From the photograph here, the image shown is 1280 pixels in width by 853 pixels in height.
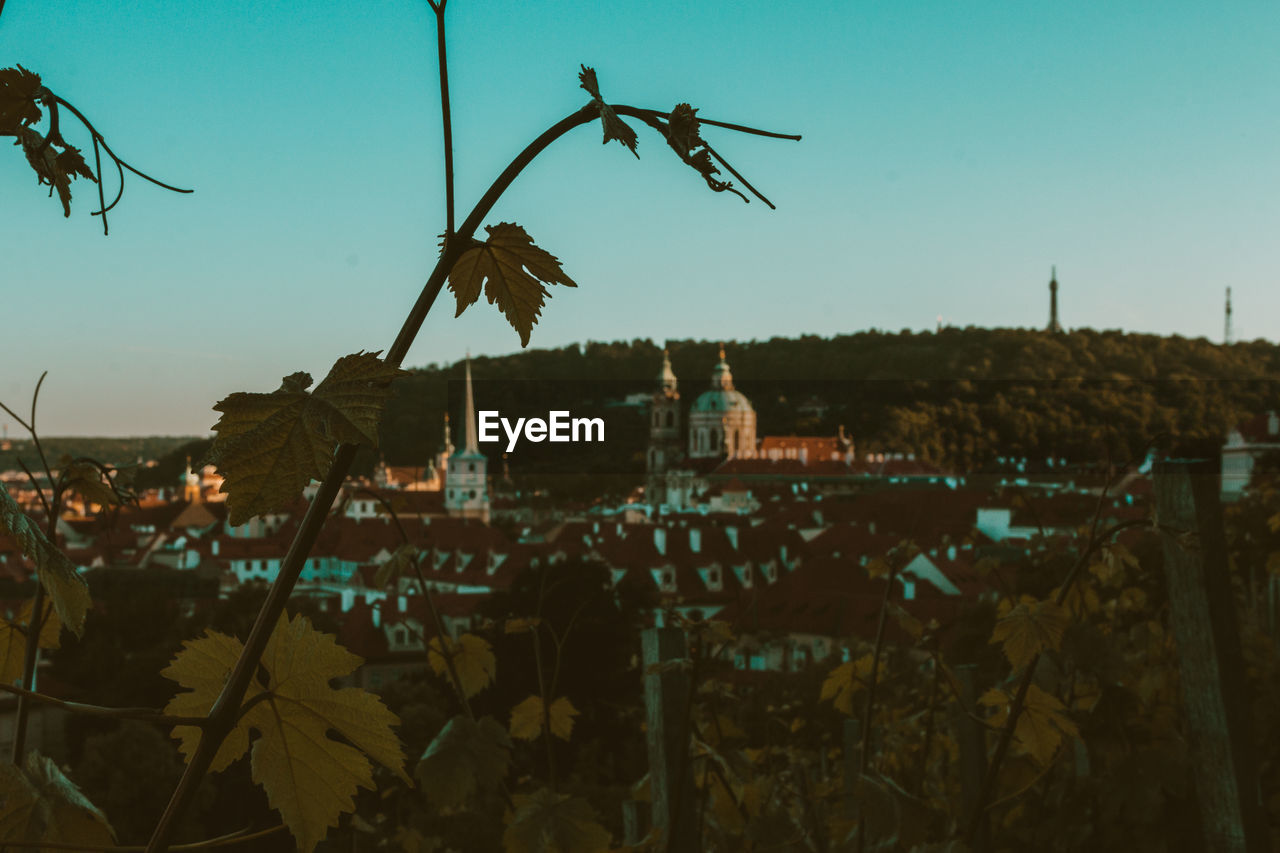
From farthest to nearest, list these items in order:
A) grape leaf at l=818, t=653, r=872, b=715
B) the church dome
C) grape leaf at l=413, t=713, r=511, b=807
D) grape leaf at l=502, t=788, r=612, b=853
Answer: the church dome, grape leaf at l=818, t=653, r=872, b=715, grape leaf at l=413, t=713, r=511, b=807, grape leaf at l=502, t=788, r=612, b=853

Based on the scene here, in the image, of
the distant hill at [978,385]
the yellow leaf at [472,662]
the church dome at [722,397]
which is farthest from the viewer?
the church dome at [722,397]

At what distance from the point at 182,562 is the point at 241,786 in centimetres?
2859

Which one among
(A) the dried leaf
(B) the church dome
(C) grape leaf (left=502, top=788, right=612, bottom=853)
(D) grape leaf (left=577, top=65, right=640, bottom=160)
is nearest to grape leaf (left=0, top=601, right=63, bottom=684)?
(A) the dried leaf

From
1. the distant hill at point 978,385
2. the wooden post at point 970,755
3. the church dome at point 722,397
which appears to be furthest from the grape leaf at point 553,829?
the church dome at point 722,397

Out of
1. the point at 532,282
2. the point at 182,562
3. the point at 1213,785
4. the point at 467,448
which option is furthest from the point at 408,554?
the point at 467,448

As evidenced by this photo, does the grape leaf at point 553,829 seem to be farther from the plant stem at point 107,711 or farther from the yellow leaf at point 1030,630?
the plant stem at point 107,711

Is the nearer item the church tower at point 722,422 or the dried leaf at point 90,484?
the dried leaf at point 90,484

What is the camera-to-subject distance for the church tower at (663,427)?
45562mm

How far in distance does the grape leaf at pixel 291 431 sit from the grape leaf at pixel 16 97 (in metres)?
0.30

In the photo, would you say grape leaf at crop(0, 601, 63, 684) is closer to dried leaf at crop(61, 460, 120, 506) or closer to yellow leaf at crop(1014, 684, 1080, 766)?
dried leaf at crop(61, 460, 120, 506)

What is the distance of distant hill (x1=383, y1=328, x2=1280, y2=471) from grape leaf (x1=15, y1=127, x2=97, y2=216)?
69.9ft

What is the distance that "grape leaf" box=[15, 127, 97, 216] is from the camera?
1.78 feet

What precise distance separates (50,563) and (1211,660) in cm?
141

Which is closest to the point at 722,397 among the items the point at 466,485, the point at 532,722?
the point at 466,485
